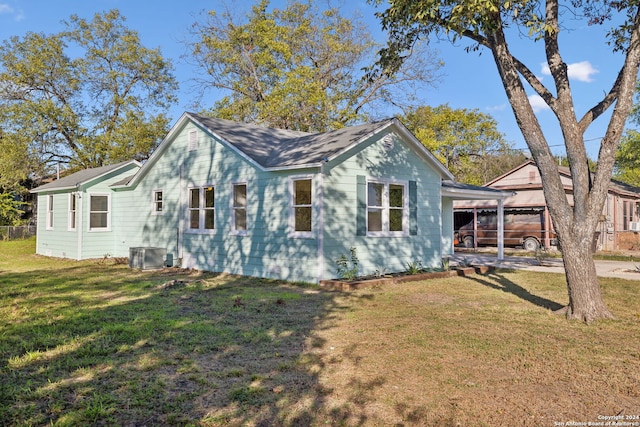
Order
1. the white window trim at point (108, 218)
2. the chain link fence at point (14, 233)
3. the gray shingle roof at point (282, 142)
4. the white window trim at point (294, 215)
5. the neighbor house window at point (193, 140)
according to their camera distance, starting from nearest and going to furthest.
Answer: the white window trim at point (294, 215)
the gray shingle roof at point (282, 142)
the neighbor house window at point (193, 140)
the white window trim at point (108, 218)
the chain link fence at point (14, 233)

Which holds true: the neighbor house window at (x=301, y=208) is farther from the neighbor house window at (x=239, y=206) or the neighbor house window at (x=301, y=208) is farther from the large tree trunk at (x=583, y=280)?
the large tree trunk at (x=583, y=280)

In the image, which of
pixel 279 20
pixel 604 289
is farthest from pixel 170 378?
pixel 279 20

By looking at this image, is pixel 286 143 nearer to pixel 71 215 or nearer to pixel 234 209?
pixel 234 209

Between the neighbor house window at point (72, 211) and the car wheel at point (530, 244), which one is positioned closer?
the neighbor house window at point (72, 211)

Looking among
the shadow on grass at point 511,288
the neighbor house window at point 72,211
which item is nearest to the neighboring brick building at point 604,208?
the shadow on grass at point 511,288

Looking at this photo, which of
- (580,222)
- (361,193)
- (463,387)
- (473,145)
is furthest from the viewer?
(473,145)

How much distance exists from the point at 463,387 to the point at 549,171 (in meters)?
4.02

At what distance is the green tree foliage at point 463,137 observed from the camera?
103ft

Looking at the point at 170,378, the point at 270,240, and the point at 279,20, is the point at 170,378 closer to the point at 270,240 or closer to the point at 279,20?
the point at 270,240

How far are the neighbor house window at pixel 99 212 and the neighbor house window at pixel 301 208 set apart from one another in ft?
31.4

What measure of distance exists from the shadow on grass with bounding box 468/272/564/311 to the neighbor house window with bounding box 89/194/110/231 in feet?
43.3

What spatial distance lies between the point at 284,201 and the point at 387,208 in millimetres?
2696

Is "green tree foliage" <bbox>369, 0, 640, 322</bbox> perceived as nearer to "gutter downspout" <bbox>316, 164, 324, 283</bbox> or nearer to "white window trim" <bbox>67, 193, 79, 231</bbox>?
"gutter downspout" <bbox>316, 164, 324, 283</bbox>

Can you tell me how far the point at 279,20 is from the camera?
28484 millimetres
